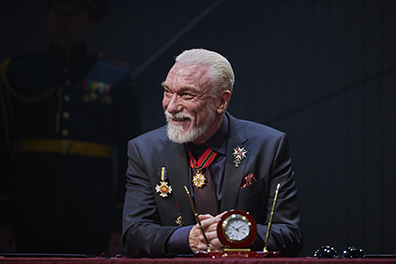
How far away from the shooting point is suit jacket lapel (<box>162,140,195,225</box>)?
6.75ft

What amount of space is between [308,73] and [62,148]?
186 centimetres

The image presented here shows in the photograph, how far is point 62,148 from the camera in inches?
128

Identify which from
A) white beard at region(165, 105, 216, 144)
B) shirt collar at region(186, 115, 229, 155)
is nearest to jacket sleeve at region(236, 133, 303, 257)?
shirt collar at region(186, 115, 229, 155)

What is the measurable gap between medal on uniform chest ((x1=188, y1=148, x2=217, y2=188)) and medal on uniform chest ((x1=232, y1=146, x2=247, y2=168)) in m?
0.10

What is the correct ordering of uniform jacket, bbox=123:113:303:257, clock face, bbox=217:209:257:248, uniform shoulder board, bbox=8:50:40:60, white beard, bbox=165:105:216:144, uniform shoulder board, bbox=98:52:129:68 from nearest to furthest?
clock face, bbox=217:209:257:248 < uniform jacket, bbox=123:113:303:257 < white beard, bbox=165:105:216:144 < uniform shoulder board, bbox=8:50:40:60 < uniform shoulder board, bbox=98:52:129:68

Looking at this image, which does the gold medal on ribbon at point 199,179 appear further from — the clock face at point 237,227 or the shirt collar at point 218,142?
the clock face at point 237,227

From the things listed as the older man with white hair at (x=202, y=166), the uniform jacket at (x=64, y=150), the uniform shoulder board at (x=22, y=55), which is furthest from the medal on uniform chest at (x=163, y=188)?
the uniform shoulder board at (x=22, y=55)

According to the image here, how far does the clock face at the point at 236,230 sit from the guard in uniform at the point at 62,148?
1813mm

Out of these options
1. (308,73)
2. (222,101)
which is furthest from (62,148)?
(308,73)

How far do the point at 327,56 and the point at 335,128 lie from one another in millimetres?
544

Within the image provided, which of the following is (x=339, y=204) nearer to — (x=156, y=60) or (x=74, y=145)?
(x=156, y=60)

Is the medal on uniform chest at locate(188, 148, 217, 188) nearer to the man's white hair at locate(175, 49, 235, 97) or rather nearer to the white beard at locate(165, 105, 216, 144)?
the white beard at locate(165, 105, 216, 144)

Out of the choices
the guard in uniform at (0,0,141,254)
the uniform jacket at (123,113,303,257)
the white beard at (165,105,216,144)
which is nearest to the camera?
the uniform jacket at (123,113,303,257)

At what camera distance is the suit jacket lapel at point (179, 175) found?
206 cm
